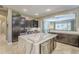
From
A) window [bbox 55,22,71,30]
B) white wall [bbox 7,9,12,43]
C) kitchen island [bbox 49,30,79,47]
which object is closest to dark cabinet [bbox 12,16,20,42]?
white wall [bbox 7,9,12,43]

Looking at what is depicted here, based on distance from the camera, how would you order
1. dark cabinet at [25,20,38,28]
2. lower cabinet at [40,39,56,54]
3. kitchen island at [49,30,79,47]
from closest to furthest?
lower cabinet at [40,39,56,54] < dark cabinet at [25,20,38,28] < kitchen island at [49,30,79,47]

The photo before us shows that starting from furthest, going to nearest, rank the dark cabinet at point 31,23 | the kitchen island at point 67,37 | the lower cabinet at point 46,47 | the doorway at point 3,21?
the kitchen island at point 67,37 < the doorway at point 3,21 < the dark cabinet at point 31,23 < the lower cabinet at point 46,47

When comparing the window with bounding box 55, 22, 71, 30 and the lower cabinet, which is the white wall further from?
the window with bounding box 55, 22, 71, 30

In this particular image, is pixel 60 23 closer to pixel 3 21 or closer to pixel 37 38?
pixel 37 38

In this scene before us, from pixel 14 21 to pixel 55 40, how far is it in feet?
5.88

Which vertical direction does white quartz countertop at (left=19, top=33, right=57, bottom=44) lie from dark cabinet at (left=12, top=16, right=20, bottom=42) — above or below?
below

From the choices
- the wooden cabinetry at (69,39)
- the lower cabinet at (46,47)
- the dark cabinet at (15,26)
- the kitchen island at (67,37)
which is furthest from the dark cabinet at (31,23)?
the wooden cabinetry at (69,39)

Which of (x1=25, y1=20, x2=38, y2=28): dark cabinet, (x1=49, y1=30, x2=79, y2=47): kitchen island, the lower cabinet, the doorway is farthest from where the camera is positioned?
(x1=49, y1=30, x2=79, y2=47): kitchen island

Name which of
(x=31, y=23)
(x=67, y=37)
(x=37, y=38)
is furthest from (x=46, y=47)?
(x=67, y=37)

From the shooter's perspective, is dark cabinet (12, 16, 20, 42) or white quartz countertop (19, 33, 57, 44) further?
dark cabinet (12, 16, 20, 42)

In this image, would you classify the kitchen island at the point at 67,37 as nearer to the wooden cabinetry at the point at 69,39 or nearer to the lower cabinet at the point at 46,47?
the wooden cabinetry at the point at 69,39

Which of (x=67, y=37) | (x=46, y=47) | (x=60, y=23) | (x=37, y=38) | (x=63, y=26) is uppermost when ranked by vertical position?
(x=60, y=23)

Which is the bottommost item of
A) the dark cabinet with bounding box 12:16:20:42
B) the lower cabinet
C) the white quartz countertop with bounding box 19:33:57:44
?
the lower cabinet
